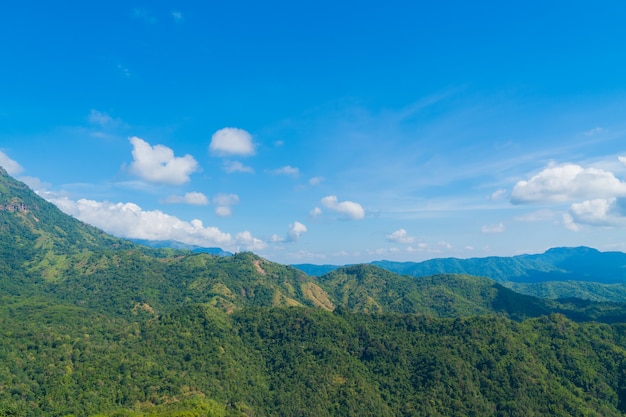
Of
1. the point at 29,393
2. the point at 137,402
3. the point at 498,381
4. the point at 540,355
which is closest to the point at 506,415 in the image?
the point at 498,381

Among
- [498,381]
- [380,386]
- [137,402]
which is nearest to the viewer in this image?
[137,402]

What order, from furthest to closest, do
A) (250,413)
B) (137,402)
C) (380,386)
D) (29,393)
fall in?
(380,386)
(250,413)
(137,402)
(29,393)

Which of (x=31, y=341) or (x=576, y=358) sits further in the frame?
(x=576, y=358)

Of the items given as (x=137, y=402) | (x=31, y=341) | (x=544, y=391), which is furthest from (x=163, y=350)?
(x=544, y=391)

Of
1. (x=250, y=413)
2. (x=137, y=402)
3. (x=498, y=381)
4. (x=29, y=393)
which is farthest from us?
(x=498, y=381)

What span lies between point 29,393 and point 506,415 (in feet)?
602

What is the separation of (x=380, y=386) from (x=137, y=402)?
106m

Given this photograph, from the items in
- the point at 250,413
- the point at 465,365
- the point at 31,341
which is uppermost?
the point at 31,341

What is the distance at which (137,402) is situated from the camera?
511ft

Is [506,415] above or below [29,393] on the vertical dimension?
below

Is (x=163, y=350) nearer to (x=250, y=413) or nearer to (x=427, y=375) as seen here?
(x=250, y=413)

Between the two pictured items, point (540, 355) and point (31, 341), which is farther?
point (540, 355)

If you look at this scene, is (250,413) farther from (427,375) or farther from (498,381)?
(498,381)

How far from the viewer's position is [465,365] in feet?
612
